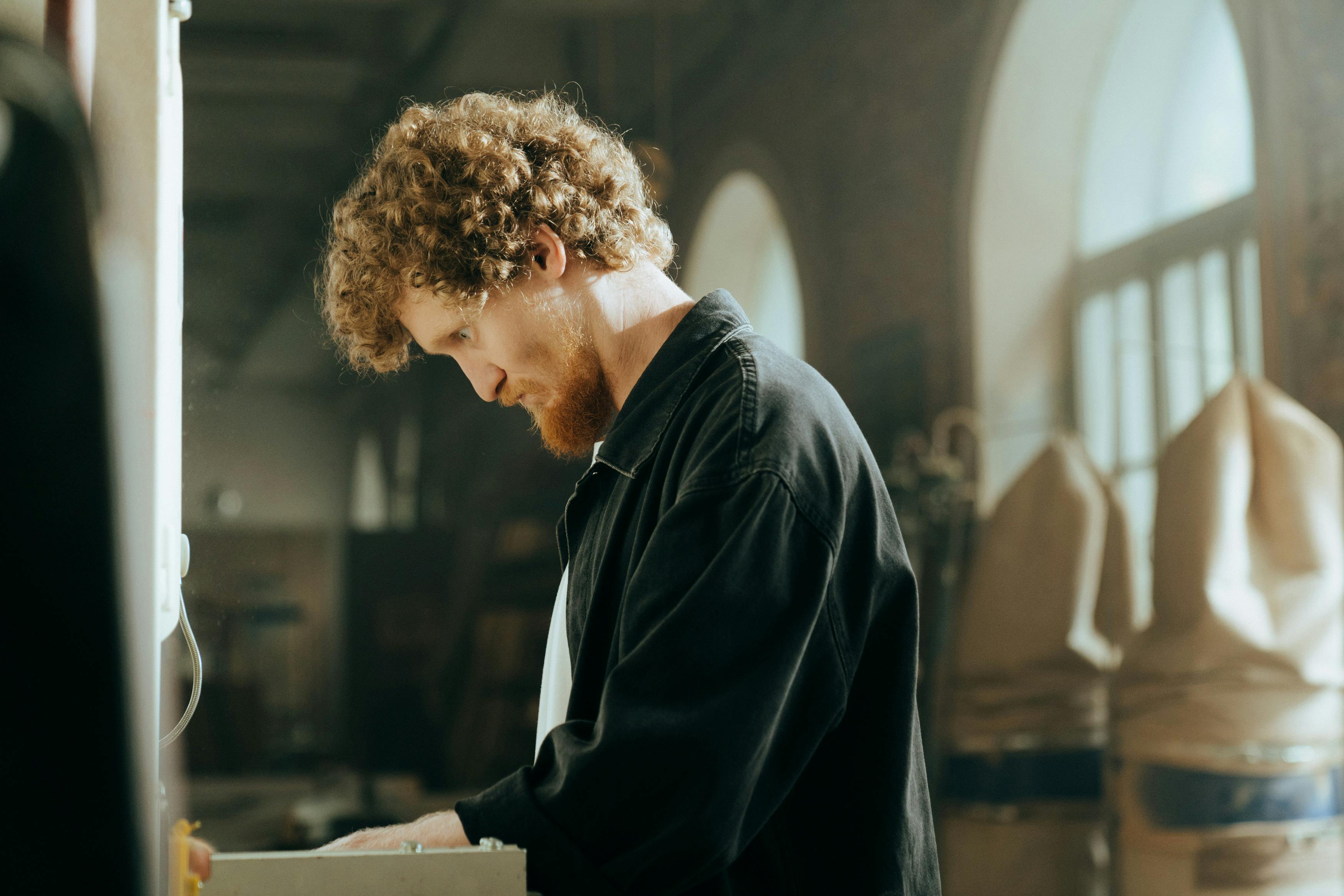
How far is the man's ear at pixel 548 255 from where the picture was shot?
1.02 m

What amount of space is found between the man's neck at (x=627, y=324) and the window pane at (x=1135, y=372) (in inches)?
75.9

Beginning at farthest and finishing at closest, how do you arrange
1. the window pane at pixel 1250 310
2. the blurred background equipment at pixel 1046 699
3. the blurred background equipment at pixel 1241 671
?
the window pane at pixel 1250 310, the blurred background equipment at pixel 1046 699, the blurred background equipment at pixel 1241 671

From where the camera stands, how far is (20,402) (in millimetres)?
216

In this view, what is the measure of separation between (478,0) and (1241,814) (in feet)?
6.92

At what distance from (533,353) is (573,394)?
0.05 m

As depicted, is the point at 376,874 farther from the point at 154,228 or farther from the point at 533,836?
the point at 154,228

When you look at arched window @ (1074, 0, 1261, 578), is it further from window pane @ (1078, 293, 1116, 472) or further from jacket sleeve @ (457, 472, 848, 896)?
jacket sleeve @ (457, 472, 848, 896)

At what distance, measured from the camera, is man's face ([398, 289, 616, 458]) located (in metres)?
1.02

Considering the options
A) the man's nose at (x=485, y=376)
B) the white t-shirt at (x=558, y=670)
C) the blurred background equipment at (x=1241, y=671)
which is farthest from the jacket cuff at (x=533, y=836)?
the blurred background equipment at (x=1241, y=671)

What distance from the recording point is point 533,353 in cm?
104

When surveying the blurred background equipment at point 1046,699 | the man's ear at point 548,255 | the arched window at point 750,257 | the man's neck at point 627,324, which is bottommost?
the blurred background equipment at point 1046,699

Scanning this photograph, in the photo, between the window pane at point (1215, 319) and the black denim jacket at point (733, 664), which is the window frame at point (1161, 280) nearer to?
the window pane at point (1215, 319)

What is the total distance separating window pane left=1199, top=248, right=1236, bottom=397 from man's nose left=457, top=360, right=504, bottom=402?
191 cm

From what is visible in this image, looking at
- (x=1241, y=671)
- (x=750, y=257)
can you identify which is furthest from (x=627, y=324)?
(x=750, y=257)
